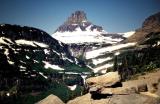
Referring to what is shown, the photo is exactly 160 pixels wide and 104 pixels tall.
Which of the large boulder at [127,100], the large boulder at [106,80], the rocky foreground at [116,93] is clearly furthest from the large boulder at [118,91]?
the large boulder at [106,80]

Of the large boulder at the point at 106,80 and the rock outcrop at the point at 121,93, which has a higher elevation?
the large boulder at the point at 106,80

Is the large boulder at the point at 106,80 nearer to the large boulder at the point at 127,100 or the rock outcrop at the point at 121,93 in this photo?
the rock outcrop at the point at 121,93

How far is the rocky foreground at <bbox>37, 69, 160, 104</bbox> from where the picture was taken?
24312 millimetres

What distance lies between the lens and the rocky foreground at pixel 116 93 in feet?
79.8

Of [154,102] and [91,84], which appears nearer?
[154,102]

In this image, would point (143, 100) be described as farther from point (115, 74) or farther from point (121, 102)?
point (115, 74)

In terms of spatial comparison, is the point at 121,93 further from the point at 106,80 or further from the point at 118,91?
the point at 106,80

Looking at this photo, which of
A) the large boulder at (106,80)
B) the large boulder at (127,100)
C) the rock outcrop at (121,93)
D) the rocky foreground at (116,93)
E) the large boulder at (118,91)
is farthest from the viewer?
the large boulder at (106,80)

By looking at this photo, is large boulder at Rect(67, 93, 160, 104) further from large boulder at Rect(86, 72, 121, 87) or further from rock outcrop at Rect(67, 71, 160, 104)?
large boulder at Rect(86, 72, 121, 87)

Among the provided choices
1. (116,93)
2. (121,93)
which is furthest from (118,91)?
(121,93)

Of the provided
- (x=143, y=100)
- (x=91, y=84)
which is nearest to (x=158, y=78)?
(x=91, y=84)

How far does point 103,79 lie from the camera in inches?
1174

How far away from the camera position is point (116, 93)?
26938 mm

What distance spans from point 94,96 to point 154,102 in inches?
263
